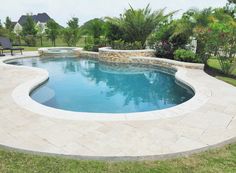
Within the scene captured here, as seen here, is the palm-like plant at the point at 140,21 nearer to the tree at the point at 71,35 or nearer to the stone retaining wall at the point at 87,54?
the stone retaining wall at the point at 87,54

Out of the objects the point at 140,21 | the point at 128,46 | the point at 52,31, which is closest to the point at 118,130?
the point at 128,46

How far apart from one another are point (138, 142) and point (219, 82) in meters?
5.78

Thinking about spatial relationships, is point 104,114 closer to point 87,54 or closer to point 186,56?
point 186,56

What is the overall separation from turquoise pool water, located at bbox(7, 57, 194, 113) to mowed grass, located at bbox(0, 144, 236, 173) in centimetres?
315

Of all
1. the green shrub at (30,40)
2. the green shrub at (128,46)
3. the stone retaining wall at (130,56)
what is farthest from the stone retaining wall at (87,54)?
the green shrub at (30,40)

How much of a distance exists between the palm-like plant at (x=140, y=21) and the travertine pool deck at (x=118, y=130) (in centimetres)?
1208

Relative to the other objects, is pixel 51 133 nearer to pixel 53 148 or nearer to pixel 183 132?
pixel 53 148

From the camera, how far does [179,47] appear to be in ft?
44.7

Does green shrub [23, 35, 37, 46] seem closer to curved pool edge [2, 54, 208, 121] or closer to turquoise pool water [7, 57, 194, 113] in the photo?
turquoise pool water [7, 57, 194, 113]

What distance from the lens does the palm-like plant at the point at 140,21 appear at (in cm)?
1653

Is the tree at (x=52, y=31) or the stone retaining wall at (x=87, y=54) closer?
the stone retaining wall at (x=87, y=54)

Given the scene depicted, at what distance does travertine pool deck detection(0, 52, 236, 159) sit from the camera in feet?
11.3

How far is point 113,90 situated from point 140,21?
32.1ft

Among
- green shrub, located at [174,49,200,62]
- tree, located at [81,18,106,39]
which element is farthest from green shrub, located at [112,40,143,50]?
tree, located at [81,18,106,39]
